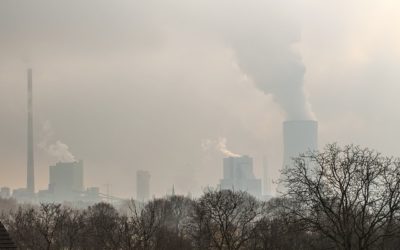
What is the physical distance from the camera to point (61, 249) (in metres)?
62.5

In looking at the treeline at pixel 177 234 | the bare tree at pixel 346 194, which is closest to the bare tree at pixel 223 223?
the treeline at pixel 177 234

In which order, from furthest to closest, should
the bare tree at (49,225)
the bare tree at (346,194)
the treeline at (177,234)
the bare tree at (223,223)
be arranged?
the bare tree at (49,225) < the treeline at (177,234) < the bare tree at (223,223) < the bare tree at (346,194)

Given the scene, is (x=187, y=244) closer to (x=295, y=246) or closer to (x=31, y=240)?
(x=295, y=246)

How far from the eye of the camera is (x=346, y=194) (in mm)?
33188

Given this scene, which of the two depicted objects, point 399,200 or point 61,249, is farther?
point 61,249

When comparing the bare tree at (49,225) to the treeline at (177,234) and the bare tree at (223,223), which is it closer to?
the treeline at (177,234)

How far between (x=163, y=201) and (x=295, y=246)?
163 ft

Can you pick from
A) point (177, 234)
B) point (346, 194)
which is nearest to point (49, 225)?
point (177, 234)

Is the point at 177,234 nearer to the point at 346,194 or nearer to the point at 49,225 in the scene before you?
the point at 49,225

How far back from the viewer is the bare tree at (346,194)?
1283 inches

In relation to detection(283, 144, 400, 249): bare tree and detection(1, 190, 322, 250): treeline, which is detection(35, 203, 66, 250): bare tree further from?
detection(283, 144, 400, 249): bare tree

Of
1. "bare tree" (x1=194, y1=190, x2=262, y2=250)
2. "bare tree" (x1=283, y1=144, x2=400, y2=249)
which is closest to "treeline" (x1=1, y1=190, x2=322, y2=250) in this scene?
"bare tree" (x1=194, y1=190, x2=262, y2=250)

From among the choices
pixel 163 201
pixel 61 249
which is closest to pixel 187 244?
pixel 61 249

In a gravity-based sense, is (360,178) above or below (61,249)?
above
